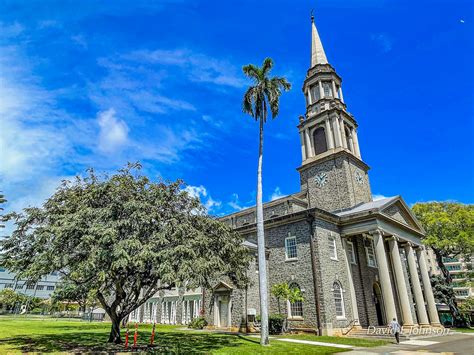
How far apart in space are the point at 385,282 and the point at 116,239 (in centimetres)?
2066

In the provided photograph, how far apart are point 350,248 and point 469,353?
14.0 metres

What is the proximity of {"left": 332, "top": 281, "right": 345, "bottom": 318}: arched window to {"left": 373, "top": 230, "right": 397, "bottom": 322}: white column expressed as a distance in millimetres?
3151

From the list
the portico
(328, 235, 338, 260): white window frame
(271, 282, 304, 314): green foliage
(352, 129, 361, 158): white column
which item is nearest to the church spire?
(352, 129, 361, 158): white column

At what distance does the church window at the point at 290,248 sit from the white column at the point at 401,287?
8.71 metres

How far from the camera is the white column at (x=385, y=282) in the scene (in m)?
23.8

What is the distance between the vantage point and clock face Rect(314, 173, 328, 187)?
34094 millimetres

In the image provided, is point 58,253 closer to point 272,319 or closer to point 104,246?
point 104,246

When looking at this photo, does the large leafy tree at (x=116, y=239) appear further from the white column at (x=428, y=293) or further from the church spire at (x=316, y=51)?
the church spire at (x=316, y=51)

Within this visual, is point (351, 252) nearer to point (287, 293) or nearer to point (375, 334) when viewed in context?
point (375, 334)

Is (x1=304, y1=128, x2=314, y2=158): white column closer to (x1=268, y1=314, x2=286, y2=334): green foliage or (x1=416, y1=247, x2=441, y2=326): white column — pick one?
(x1=416, y1=247, x2=441, y2=326): white column

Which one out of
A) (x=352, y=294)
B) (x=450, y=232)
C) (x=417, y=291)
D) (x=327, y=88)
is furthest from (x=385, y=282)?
(x=327, y=88)

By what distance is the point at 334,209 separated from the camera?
32250 mm

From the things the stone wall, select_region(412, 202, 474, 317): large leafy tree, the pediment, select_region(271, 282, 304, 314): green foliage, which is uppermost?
the stone wall

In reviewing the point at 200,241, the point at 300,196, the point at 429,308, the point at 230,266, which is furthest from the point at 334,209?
the point at 200,241
